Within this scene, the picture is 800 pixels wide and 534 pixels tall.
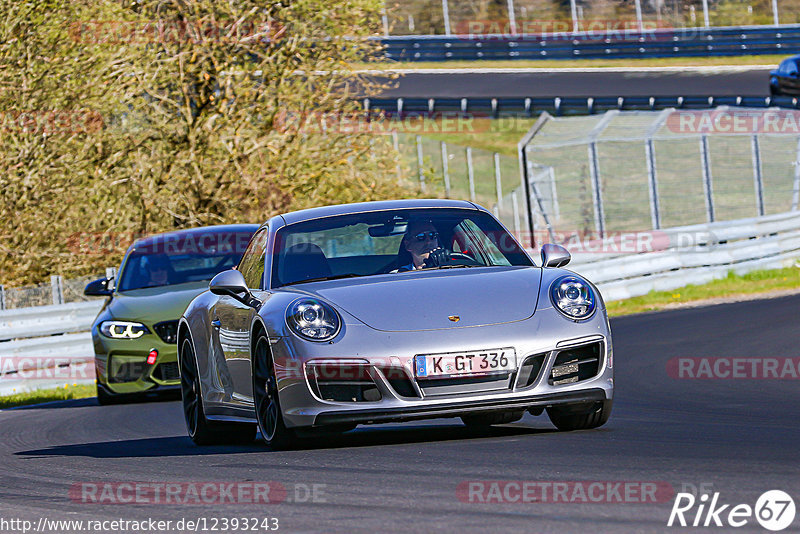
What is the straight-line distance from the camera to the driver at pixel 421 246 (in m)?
8.49

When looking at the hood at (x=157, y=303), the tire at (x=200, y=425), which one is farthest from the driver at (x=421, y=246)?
the hood at (x=157, y=303)

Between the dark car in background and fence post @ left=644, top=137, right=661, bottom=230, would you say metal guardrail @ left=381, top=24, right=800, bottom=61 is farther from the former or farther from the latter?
fence post @ left=644, top=137, right=661, bottom=230

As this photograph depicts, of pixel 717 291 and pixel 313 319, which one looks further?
pixel 717 291

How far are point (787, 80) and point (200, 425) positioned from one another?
103 ft

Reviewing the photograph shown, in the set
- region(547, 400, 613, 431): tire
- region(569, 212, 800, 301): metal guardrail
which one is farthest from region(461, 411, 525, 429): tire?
region(569, 212, 800, 301): metal guardrail

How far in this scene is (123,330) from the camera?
13.9m

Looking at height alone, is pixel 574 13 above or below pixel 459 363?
below

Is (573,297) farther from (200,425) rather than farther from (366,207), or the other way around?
(200,425)

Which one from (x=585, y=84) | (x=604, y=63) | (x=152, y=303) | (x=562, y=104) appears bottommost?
(x=562, y=104)

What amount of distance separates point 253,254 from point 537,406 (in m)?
2.36

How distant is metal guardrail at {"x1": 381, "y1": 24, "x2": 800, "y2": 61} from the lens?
47.2 meters

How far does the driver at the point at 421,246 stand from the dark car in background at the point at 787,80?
31.1 m

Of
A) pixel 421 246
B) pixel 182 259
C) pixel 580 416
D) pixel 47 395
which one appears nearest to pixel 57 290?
pixel 47 395

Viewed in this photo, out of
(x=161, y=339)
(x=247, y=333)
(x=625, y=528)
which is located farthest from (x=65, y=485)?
(x=161, y=339)
